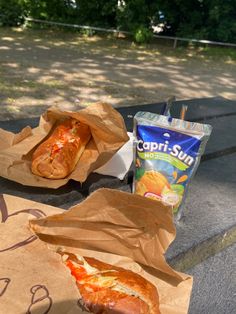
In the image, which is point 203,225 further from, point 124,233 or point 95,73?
point 95,73

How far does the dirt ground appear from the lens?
14.8 feet

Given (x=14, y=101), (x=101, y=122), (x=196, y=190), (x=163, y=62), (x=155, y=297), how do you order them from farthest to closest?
(x=163, y=62), (x=14, y=101), (x=196, y=190), (x=101, y=122), (x=155, y=297)

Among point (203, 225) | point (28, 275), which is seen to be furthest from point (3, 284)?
point (203, 225)

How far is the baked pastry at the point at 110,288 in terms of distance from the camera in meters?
0.66

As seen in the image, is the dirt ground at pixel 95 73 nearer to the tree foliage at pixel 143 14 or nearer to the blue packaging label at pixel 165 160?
the tree foliage at pixel 143 14

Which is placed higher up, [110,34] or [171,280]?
[171,280]

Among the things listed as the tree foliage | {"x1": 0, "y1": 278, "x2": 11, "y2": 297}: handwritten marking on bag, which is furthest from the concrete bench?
the tree foliage

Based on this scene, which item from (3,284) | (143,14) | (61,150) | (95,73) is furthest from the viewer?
(143,14)

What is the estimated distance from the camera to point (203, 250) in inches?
40.1

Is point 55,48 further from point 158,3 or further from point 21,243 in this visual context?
point 21,243

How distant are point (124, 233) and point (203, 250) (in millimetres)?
312

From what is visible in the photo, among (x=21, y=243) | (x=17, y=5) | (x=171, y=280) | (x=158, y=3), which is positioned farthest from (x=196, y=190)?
(x=17, y=5)

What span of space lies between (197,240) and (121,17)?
30.1 ft

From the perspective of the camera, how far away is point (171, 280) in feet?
2.46
